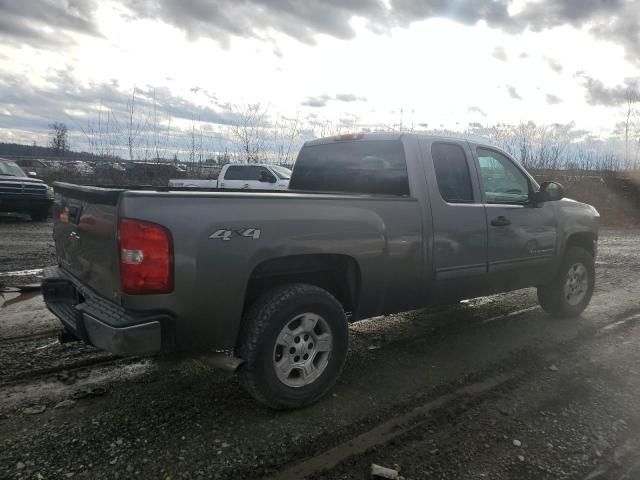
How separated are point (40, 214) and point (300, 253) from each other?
43.2 ft

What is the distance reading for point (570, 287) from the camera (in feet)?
18.8

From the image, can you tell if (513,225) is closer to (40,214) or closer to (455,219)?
(455,219)

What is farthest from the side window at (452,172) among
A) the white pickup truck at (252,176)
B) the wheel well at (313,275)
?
the white pickup truck at (252,176)

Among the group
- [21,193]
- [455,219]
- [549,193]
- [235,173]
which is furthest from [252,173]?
[455,219]

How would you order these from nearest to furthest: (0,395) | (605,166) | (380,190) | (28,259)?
(0,395), (380,190), (28,259), (605,166)

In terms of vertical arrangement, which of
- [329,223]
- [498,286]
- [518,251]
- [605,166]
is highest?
[605,166]

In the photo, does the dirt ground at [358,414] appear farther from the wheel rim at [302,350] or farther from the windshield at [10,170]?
the windshield at [10,170]

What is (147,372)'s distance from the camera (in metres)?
3.86

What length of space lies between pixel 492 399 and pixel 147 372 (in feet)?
8.63

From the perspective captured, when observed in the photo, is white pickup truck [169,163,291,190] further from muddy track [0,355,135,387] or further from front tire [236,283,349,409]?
front tire [236,283,349,409]

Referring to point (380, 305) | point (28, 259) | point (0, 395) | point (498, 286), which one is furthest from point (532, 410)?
point (28, 259)

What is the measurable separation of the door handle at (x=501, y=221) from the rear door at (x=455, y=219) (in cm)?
14

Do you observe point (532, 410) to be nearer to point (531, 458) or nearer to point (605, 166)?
Answer: point (531, 458)

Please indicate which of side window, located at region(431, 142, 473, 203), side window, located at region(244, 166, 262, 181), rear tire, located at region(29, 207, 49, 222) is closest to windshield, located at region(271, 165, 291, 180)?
side window, located at region(244, 166, 262, 181)
